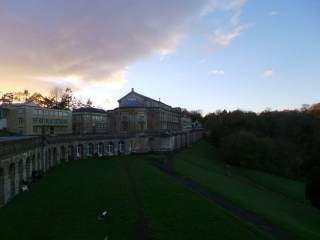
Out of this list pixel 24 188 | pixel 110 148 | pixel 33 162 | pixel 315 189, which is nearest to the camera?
pixel 24 188

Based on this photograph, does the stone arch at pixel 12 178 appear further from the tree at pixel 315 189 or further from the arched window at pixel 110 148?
the arched window at pixel 110 148

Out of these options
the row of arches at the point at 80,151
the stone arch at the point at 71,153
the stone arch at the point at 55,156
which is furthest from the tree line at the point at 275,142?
the stone arch at the point at 55,156

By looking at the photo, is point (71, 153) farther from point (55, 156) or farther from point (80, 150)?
point (55, 156)

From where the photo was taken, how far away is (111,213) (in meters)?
24.0

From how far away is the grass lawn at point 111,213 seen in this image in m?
20.5

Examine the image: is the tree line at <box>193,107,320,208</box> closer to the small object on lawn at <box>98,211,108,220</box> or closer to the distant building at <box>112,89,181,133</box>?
the distant building at <box>112,89,181,133</box>

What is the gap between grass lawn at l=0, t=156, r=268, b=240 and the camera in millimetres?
20547

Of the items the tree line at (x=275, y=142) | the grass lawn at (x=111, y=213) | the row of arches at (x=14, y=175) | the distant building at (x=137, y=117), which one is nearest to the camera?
the grass lawn at (x=111, y=213)

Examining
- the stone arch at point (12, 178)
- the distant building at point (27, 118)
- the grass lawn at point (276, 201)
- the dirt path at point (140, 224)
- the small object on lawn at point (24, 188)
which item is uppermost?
the distant building at point (27, 118)

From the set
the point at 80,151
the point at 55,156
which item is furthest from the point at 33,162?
the point at 80,151

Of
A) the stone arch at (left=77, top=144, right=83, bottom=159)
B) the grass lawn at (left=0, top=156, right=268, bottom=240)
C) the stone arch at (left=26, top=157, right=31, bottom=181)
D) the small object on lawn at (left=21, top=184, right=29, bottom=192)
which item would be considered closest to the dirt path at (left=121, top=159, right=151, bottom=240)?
the grass lawn at (left=0, top=156, right=268, bottom=240)

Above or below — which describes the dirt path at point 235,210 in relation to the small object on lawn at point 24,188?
below

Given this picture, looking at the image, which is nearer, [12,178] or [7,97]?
[12,178]

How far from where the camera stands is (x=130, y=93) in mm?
90250
